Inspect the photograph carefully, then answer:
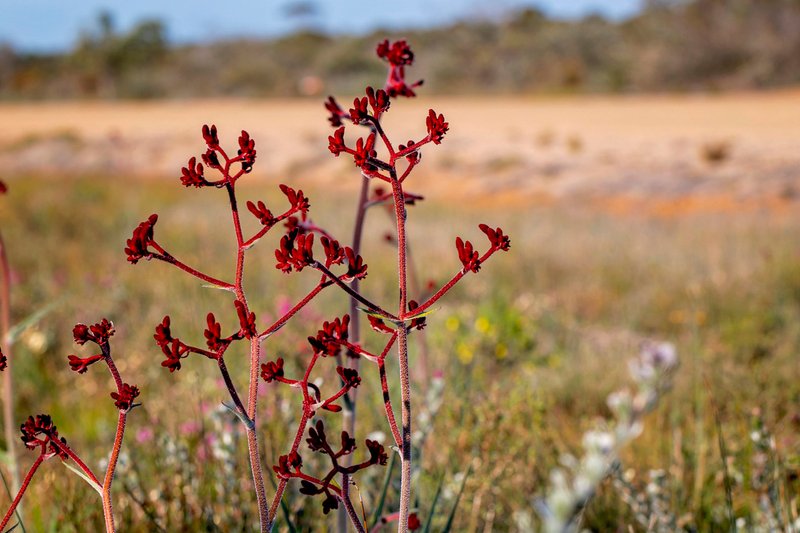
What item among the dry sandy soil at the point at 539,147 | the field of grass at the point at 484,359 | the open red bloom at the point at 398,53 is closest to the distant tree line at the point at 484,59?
the dry sandy soil at the point at 539,147

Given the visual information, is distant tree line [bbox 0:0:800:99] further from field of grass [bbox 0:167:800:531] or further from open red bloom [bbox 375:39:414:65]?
open red bloom [bbox 375:39:414:65]

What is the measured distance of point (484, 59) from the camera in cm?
4759

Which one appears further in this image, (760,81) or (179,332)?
(760,81)

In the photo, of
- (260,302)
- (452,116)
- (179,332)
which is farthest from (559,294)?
(452,116)

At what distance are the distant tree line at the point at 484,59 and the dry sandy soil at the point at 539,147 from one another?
3067mm

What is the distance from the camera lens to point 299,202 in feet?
3.61

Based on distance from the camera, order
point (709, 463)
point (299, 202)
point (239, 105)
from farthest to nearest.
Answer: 1. point (239, 105)
2. point (709, 463)
3. point (299, 202)

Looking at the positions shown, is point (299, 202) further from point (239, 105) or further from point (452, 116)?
point (239, 105)

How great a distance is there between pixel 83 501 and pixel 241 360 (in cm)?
183

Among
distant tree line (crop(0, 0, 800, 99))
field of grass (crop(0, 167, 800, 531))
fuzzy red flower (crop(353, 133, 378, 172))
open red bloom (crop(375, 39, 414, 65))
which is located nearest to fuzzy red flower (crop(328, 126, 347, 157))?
fuzzy red flower (crop(353, 133, 378, 172))

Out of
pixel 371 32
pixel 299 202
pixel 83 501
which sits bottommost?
pixel 83 501

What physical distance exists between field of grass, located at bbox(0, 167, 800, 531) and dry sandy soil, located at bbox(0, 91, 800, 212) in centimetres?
453

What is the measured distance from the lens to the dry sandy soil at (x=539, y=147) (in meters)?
14.8

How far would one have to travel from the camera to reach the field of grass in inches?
92.7
